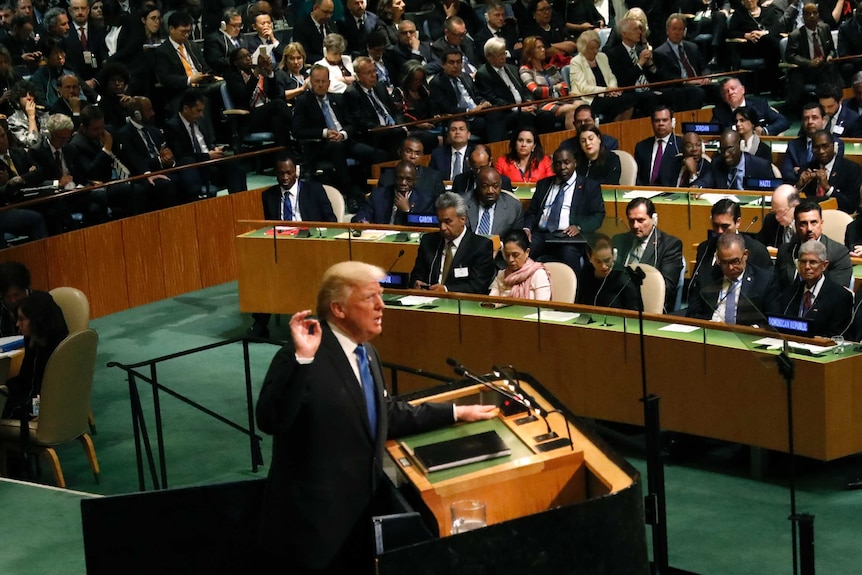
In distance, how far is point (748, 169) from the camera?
10.0 m

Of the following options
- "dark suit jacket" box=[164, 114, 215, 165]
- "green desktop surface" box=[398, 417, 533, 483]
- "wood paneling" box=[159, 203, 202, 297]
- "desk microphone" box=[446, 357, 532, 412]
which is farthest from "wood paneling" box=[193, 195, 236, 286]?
"green desktop surface" box=[398, 417, 533, 483]

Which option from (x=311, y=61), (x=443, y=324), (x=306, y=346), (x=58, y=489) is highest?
(x=311, y=61)

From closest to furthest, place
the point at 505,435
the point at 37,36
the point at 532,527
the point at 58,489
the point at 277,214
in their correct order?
the point at 532,527, the point at 505,435, the point at 58,489, the point at 277,214, the point at 37,36

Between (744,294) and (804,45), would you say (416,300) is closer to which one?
(744,294)

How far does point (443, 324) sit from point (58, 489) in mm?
2199

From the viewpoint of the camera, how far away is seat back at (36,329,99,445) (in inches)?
260

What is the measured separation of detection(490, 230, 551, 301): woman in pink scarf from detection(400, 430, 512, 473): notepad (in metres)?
3.73

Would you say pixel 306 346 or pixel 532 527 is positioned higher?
pixel 306 346

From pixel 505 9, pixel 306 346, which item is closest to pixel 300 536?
pixel 306 346

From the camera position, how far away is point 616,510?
3635 mm

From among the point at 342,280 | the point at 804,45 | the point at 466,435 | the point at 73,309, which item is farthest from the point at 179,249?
the point at 804,45

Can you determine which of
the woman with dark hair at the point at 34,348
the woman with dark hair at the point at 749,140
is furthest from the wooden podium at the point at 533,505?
the woman with dark hair at the point at 749,140

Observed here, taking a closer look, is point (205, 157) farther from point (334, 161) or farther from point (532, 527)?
point (532, 527)

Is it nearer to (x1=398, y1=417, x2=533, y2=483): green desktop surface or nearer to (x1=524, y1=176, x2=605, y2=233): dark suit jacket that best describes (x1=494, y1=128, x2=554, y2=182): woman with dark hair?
(x1=524, y1=176, x2=605, y2=233): dark suit jacket
